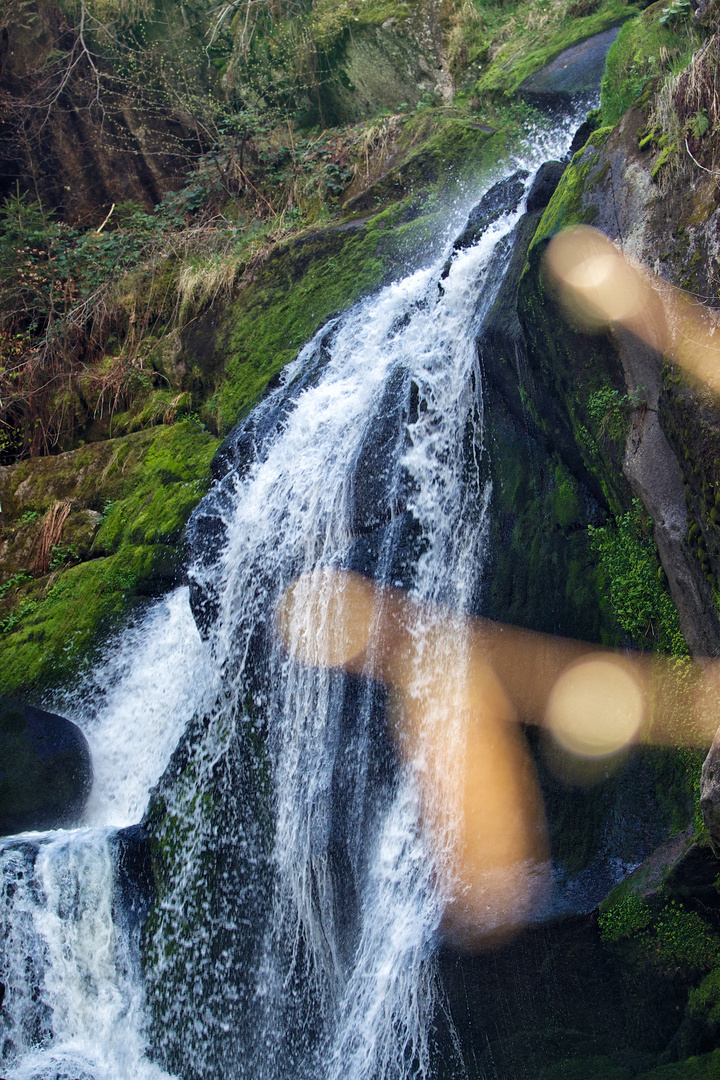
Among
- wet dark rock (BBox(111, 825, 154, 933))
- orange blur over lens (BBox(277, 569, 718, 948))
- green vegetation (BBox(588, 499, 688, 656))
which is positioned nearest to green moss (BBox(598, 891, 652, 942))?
orange blur over lens (BBox(277, 569, 718, 948))

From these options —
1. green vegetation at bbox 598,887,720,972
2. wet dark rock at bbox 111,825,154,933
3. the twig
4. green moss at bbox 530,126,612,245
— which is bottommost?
green vegetation at bbox 598,887,720,972

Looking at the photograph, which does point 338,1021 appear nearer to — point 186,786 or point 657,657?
point 186,786

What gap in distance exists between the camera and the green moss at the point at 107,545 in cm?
620

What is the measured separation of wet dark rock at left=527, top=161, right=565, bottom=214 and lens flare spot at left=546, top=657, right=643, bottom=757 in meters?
3.60

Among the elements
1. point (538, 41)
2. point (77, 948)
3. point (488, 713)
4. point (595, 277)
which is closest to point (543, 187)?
point (595, 277)

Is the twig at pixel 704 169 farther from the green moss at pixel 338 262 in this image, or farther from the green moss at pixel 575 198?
the green moss at pixel 338 262

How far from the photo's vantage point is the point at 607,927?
398cm

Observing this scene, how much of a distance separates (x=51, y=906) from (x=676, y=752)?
3941mm

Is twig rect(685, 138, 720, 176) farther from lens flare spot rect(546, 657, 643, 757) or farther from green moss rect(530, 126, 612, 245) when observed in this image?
lens flare spot rect(546, 657, 643, 757)

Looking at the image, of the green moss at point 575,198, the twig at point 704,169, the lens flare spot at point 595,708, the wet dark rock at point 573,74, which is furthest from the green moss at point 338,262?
the lens flare spot at point 595,708

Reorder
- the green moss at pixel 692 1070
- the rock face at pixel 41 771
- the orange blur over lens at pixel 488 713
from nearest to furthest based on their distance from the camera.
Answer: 1. the green moss at pixel 692 1070
2. the orange blur over lens at pixel 488 713
3. the rock face at pixel 41 771

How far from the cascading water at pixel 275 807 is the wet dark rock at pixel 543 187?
375 millimetres

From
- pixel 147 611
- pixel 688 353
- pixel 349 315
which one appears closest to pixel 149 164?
pixel 349 315

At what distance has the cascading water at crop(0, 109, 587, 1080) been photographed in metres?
4.29
